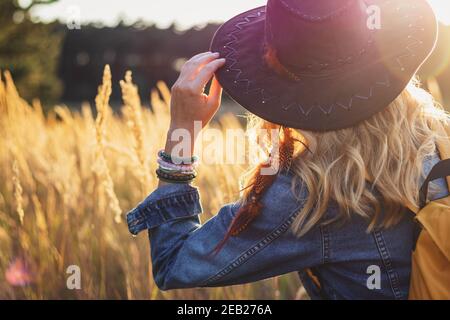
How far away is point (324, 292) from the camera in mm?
1503

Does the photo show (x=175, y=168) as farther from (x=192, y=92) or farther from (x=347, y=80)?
(x=347, y=80)

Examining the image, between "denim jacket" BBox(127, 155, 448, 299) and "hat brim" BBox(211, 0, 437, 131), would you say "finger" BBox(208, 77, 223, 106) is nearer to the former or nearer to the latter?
"hat brim" BBox(211, 0, 437, 131)

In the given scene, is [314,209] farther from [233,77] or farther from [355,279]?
[233,77]

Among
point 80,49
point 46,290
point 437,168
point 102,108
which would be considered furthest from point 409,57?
point 80,49

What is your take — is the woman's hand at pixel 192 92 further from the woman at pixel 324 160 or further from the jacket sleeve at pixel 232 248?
the jacket sleeve at pixel 232 248

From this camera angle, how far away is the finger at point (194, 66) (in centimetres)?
137

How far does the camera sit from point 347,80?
1.26m

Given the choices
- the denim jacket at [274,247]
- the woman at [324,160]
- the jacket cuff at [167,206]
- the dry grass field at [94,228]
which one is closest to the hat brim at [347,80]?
the woman at [324,160]

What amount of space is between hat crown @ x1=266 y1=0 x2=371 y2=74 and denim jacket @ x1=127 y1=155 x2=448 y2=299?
0.28 m

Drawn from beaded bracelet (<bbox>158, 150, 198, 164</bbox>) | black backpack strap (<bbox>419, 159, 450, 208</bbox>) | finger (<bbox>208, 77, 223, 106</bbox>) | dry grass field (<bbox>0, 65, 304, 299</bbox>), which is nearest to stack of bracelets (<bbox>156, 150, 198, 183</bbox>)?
beaded bracelet (<bbox>158, 150, 198, 164</bbox>)

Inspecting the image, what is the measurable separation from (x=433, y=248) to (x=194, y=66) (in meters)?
0.71

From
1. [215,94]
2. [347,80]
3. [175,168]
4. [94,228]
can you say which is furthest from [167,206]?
[94,228]

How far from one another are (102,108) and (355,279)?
110cm

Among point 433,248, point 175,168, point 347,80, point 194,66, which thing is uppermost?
point 194,66
